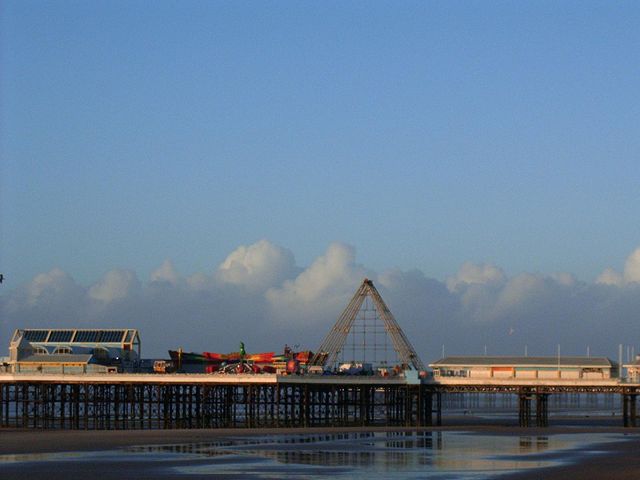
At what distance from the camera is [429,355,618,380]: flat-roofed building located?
119m

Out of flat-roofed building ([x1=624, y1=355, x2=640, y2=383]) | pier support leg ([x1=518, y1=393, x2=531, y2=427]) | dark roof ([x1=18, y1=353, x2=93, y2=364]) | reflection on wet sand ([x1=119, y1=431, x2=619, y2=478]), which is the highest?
dark roof ([x1=18, y1=353, x2=93, y2=364])

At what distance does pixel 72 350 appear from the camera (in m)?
126

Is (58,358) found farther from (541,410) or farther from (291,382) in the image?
(541,410)

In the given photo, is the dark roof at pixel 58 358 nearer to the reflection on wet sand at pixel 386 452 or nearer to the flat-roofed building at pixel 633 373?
the reflection on wet sand at pixel 386 452

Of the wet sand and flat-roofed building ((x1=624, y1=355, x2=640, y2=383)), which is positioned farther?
flat-roofed building ((x1=624, y1=355, x2=640, y2=383))

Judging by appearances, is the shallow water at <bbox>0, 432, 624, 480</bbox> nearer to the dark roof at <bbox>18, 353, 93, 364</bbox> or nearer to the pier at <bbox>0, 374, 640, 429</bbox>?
the pier at <bbox>0, 374, 640, 429</bbox>

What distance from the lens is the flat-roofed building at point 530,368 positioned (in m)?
119

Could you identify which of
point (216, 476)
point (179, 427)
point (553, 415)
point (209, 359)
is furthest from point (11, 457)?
point (553, 415)

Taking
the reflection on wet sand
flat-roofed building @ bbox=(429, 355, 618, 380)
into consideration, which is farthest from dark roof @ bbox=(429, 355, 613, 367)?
the reflection on wet sand

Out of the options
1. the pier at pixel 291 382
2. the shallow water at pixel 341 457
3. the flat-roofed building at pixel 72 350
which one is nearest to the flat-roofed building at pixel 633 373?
the pier at pixel 291 382

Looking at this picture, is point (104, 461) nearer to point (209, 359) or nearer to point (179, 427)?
point (179, 427)

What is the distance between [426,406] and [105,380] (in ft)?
93.3

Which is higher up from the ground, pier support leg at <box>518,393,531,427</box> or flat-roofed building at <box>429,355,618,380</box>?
flat-roofed building at <box>429,355,618,380</box>

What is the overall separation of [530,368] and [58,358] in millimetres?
44085
